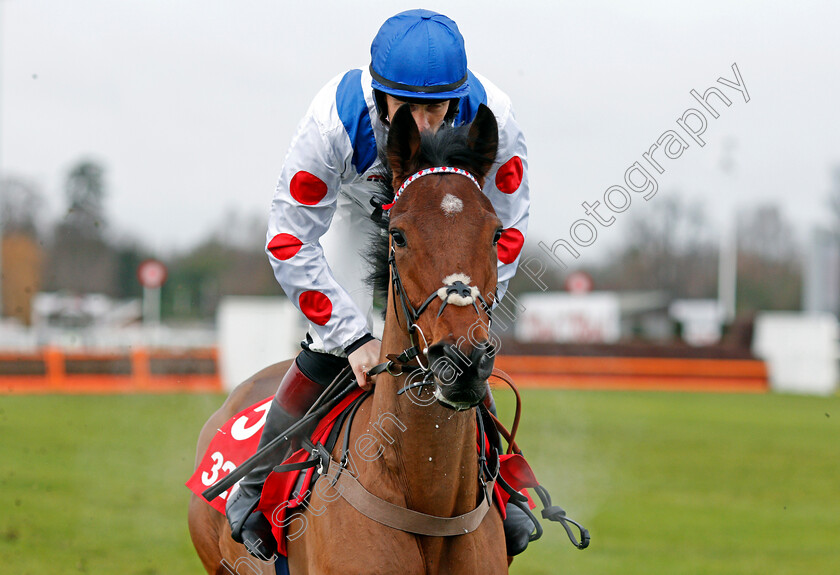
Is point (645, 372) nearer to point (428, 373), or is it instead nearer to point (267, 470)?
point (267, 470)

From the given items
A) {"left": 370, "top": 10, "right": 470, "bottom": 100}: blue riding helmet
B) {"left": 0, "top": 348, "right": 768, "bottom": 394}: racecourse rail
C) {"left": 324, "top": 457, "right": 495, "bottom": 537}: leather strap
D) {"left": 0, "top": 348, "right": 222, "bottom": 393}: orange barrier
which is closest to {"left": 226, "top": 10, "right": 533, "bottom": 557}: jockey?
{"left": 370, "top": 10, "right": 470, "bottom": 100}: blue riding helmet

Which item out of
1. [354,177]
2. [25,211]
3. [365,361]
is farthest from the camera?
[25,211]

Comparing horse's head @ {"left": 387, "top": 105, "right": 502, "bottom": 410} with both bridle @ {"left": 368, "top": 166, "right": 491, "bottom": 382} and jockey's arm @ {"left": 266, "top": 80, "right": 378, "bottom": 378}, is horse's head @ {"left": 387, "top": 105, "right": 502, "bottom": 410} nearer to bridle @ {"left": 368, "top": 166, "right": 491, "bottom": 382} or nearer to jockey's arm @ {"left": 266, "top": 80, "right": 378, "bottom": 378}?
bridle @ {"left": 368, "top": 166, "right": 491, "bottom": 382}

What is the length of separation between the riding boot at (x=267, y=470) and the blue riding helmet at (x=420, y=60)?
1.30m

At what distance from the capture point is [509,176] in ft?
11.5

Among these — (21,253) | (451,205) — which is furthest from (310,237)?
(21,253)

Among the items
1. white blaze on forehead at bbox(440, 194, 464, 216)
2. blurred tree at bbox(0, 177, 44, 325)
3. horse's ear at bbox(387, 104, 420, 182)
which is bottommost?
blurred tree at bbox(0, 177, 44, 325)

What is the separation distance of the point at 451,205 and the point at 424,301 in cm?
30

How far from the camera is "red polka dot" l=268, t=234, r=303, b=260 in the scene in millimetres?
3391

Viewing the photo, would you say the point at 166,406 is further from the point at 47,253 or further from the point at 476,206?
the point at 47,253

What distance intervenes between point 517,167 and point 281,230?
3.03ft

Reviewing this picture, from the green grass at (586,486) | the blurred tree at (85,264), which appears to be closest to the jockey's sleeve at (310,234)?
the green grass at (586,486)

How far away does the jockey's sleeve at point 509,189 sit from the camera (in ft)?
11.4

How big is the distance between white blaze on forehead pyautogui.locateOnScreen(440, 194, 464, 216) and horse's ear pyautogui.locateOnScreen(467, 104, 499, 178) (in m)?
0.29
